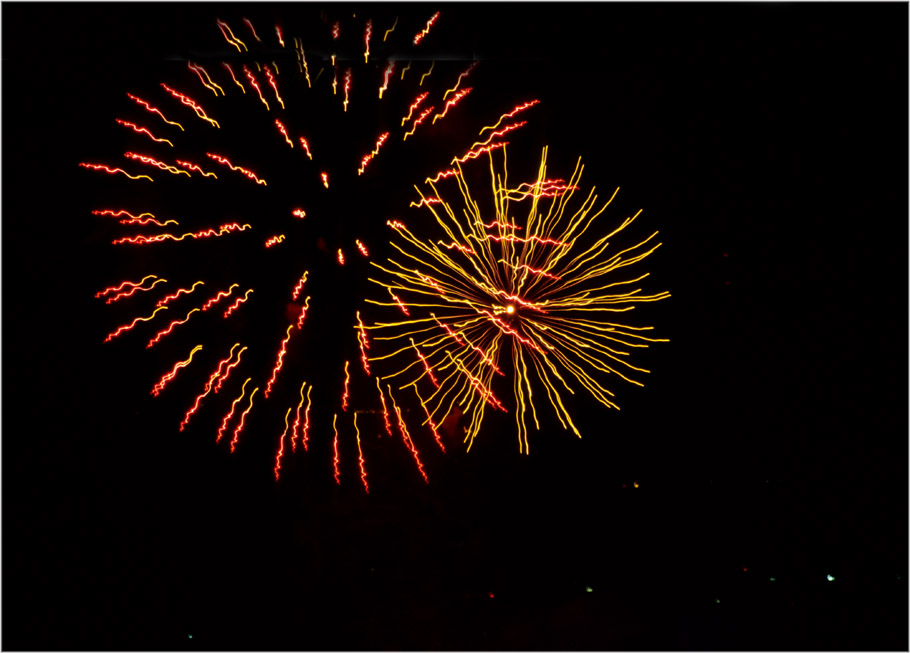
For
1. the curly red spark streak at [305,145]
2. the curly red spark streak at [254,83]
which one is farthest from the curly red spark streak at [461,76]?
→ the curly red spark streak at [254,83]

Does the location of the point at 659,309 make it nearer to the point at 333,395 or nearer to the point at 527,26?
the point at 527,26

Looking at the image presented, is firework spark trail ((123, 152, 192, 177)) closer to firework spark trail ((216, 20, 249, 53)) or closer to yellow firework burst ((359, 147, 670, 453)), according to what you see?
firework spark trail ((216, 20, 249, 53))

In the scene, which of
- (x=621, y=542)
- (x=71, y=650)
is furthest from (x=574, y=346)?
(x=71, y=650)

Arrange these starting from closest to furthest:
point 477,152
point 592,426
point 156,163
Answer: point 156,163 → point 477,152 → point 592,426

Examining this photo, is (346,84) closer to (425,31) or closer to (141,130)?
(425,31)

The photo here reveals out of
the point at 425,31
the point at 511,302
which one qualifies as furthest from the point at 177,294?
the point at 425,31

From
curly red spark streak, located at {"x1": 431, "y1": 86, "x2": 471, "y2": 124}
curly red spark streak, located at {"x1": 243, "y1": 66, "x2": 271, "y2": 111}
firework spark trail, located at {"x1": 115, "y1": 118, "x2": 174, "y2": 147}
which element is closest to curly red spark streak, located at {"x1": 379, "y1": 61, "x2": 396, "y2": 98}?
curly red spark streak, located at {"x1": 431, "y1": 86, "x2": 471, "y2": 124}
